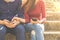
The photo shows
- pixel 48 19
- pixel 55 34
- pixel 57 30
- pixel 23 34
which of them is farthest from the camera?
pixel 48 19

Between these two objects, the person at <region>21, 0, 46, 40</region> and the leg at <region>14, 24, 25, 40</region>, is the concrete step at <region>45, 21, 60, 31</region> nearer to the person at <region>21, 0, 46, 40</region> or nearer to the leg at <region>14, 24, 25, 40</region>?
the person at <region>21, 0, 46, 40</region>

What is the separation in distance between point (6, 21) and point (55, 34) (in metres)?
0.67

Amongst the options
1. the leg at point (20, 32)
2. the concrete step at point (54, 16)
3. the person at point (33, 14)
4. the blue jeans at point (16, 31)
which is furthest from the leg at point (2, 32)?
the concrete step at point (54, 16)

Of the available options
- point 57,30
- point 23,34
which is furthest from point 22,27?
point 57,30

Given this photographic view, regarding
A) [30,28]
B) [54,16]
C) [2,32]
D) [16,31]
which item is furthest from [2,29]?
[54,16]

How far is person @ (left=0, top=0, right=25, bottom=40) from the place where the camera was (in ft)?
6.53

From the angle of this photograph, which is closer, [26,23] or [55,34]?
[26,23]

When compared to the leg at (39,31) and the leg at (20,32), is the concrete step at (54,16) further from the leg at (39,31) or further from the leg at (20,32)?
the leg at (20,32)

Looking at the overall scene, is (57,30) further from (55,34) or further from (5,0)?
(5,0)

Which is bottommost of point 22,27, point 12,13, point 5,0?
point 22,27

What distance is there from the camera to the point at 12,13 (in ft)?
6.91

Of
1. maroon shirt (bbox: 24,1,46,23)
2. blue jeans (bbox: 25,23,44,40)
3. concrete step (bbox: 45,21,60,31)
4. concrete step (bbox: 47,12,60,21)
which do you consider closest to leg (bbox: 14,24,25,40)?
blue jeans (bbox: 25,23,44,40)

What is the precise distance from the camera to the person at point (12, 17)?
1.99 metres

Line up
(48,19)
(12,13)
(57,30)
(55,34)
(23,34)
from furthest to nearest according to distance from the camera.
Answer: (48,19), (57,30), (55,34), (12,13), (23,34)
